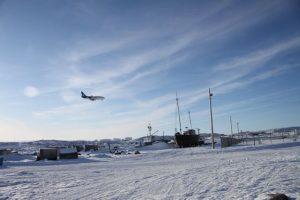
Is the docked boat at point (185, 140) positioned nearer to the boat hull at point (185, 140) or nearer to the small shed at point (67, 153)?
the boat hull at point (185, 140)

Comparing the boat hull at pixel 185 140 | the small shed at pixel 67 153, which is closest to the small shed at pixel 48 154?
the small shed at pixel 67 153

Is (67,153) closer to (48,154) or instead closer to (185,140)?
(48,154)

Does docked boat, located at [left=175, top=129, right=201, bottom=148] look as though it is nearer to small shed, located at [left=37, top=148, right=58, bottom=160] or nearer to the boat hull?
the boat hull

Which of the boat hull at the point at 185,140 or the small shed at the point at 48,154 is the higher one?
the boat hull at the point at 185,140

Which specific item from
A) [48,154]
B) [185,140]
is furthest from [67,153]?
[185,140]

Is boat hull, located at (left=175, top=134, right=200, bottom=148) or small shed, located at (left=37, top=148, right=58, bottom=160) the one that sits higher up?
boat hull, located at (left=175, top=134, right=200, bottom=148)

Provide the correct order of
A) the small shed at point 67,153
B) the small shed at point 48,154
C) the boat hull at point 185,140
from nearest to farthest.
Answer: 1. the small shed at point 48,154
2. the small shed at point 67,153
3. the boat hull at point 185,140

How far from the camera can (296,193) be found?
10719mm

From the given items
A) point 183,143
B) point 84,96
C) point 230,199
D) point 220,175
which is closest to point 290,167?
point 220,175

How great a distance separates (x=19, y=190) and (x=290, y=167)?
12.5 metres

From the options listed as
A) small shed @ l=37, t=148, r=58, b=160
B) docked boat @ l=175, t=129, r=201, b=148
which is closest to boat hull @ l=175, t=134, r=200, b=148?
docked boat @ l=175, t=129, r=201, b=148

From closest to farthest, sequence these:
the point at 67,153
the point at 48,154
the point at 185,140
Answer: the point at 48,154, the point at 67,153, the point at 185,140

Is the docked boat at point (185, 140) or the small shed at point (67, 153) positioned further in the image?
the docked boat at point (185, 140)

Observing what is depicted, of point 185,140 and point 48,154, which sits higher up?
point 185,140
